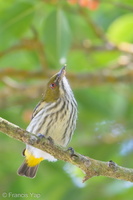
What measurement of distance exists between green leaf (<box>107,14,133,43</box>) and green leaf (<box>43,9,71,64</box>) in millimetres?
983

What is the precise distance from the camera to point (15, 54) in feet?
22.1

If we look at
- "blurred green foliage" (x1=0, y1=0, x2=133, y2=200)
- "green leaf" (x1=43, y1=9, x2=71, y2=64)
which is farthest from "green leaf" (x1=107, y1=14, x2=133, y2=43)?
"green leaf" (x1=43, y1=9, x2=71, y2=64)

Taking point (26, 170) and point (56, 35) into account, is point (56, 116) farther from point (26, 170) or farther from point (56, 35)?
point (56, 35)

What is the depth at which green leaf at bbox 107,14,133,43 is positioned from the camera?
601 centimetres

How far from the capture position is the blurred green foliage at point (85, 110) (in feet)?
19.4

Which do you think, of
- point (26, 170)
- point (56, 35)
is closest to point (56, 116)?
point (26, 170)

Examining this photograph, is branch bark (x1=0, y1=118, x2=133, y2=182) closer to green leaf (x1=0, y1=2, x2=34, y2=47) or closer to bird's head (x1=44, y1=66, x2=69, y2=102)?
bird's head (x1=44, y1=66, x2=69, y2=102)

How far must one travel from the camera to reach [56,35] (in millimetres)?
5242

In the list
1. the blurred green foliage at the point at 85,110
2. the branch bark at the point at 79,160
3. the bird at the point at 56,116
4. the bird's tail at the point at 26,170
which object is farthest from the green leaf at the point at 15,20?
the branch bark at the point at 79,160

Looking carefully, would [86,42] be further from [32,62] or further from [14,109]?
[14,109]

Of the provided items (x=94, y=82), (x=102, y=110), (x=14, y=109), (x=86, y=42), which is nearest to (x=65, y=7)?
(x=86, y=42)

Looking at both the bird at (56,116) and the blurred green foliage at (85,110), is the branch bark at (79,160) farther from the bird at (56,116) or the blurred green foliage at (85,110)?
the blurred green foliage at (85,110)

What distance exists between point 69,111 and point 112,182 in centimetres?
195

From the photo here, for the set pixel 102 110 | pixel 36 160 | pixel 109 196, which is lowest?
pixel 36 160
